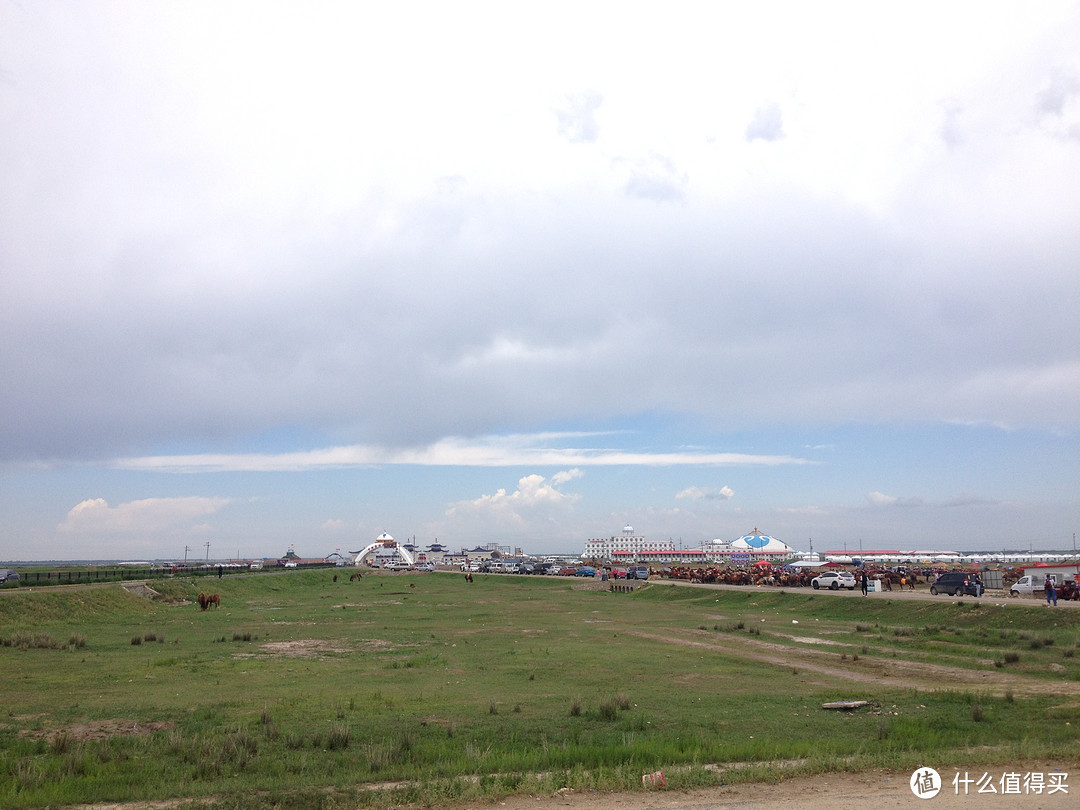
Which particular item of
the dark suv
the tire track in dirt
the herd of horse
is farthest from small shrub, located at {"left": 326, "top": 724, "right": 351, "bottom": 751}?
the herd of horse

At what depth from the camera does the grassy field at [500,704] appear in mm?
13961

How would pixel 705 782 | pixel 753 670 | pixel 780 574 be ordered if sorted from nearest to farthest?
pixel 705 782
pixel 753 670
pixel 780 574

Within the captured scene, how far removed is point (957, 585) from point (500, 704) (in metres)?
46.0

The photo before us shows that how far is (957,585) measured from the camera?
53.1 m

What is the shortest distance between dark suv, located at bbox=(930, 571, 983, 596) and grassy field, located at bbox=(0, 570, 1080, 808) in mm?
12330

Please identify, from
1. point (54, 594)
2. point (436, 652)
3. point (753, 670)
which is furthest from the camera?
point (54, 594)

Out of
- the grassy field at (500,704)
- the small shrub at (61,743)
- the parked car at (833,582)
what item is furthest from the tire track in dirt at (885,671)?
the parked car at (833,582)

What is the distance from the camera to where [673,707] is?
19.7 metres

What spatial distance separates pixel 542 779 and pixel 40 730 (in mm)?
12392

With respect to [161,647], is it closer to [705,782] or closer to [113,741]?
[113,741]

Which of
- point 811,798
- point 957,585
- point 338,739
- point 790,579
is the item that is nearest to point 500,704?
point 338,739

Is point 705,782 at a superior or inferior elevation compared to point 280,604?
superior

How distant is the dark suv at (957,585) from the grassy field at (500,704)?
40.5 feet

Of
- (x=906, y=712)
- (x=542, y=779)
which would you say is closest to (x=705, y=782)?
(x=542, y=779)
